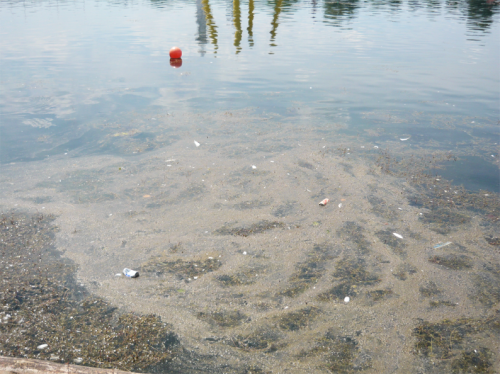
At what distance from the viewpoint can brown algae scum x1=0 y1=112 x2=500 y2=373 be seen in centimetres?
366

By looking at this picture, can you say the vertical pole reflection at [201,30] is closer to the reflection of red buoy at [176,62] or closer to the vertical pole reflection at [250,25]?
the reflection of red buoy at [176,62]

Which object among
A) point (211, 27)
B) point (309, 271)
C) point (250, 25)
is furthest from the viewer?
point (250, 25)

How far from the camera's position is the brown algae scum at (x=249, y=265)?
12.0 feet

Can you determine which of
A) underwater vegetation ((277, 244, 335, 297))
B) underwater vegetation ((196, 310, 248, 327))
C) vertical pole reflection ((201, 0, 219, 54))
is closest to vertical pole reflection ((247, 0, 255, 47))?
vertical pole reflection ((201, 0, 219, 54))

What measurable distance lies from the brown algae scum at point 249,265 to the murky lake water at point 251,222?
0.02 meters

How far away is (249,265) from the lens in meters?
4.88

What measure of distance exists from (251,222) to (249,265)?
3.26 feet

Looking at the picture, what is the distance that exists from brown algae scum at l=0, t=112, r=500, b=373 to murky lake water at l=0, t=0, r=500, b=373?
24mm

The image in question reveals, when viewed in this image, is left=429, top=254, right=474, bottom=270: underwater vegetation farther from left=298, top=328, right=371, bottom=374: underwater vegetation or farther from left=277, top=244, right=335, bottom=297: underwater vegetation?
left=298, top=328, right=371, bottom=374: underwater vegetation

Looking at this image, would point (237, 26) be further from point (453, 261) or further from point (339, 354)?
point (339, 354)

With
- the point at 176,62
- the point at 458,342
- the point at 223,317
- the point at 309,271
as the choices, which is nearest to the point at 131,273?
the point at 223,317

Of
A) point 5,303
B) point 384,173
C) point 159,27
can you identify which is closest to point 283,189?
point 384,173

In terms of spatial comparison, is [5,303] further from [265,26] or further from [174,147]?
[265,26]

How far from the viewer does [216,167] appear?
739 cm
